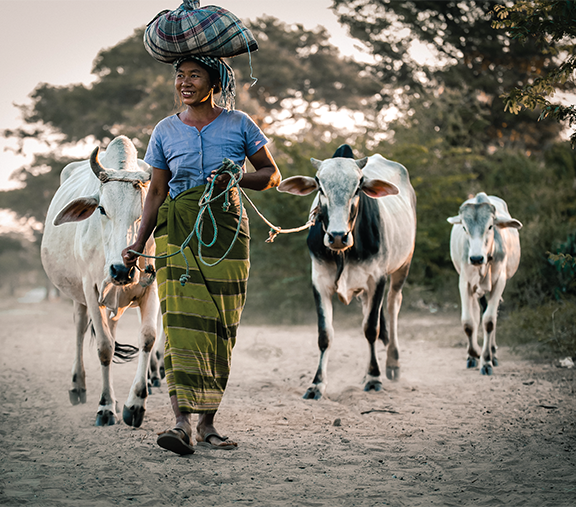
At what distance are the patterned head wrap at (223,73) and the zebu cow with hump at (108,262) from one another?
3.02 feet

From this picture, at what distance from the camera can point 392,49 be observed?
1961 cm

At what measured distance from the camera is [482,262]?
22.2 feet

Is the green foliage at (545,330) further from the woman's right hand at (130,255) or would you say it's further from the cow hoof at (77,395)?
the woman's right hand at (130,255)

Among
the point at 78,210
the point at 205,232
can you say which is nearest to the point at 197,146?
the point at 205,232

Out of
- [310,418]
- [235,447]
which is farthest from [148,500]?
[310,418]

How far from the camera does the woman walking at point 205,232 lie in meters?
3.59

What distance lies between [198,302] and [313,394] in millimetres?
2163

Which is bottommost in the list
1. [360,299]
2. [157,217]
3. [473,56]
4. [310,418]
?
[310,418]

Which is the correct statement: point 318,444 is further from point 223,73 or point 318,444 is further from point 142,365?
point 223,73

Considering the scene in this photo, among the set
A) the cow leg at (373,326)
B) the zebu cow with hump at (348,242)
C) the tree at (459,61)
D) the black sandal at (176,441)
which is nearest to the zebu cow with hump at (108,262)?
the black sandal at (176,441)

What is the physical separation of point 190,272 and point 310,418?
5.49 ft

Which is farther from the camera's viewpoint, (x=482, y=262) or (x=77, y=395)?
(x=482, y=262)

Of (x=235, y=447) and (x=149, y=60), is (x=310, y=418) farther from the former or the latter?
(x=149, y=60)

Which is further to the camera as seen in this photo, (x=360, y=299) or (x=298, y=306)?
(x=298, y=306)
